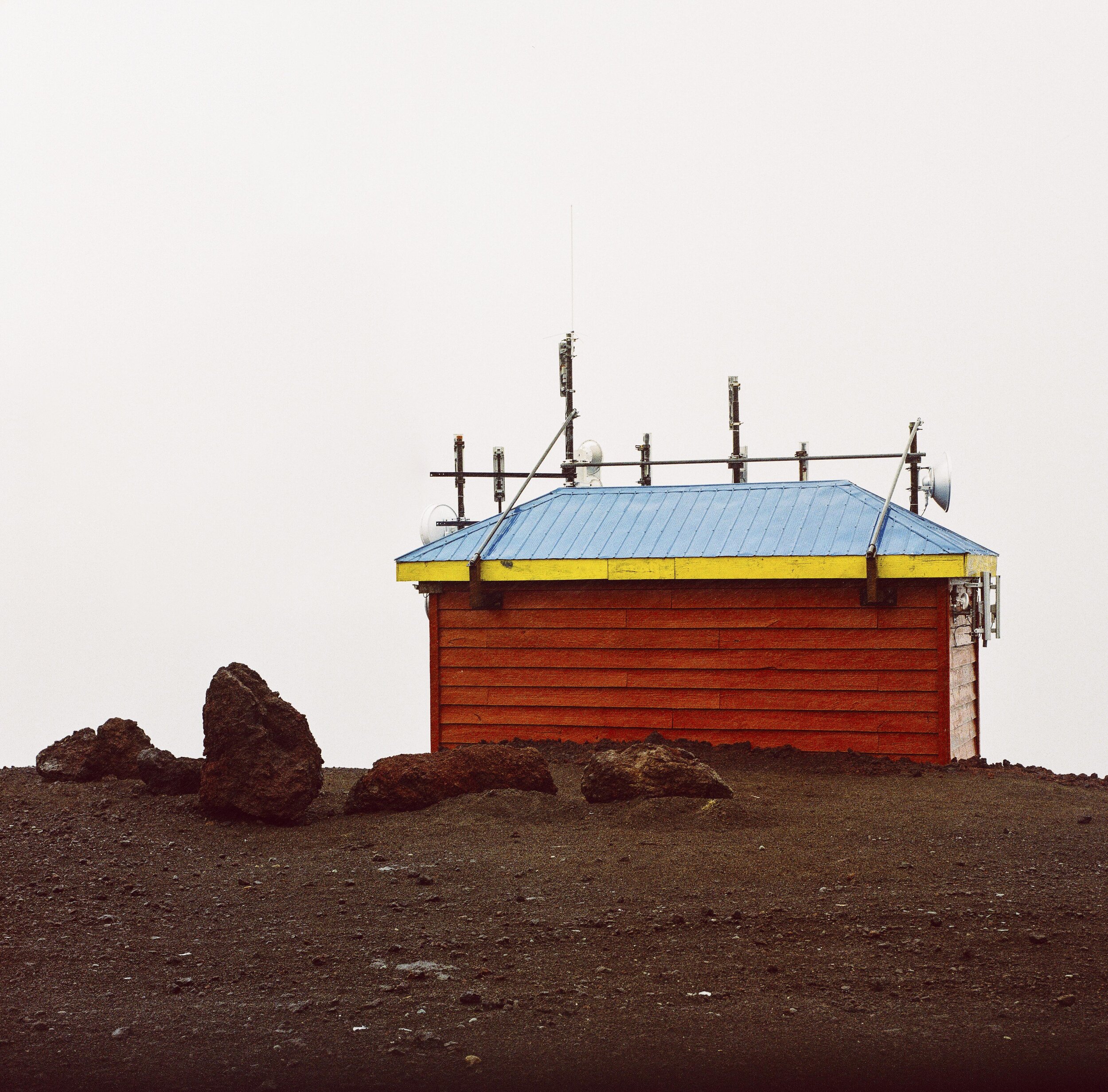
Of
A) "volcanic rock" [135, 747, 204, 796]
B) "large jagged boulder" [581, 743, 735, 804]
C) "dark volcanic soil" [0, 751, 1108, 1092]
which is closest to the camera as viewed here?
"dark volcanic soil" [0, 751, 1108, 1092]

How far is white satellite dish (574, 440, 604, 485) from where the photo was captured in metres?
13.9

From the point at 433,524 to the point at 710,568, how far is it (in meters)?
4.34

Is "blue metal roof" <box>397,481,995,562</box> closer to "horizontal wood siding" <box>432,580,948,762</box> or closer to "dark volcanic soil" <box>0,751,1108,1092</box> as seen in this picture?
"horizontal wood siding" <box>432,580,948,762</box>

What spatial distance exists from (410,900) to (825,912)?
2072 mm

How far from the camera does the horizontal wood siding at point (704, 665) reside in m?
10.9

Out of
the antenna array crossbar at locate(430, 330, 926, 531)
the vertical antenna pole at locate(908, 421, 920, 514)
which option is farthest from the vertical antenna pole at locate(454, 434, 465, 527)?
the vertical antenna pole at locate(908, 421, 920, 514)

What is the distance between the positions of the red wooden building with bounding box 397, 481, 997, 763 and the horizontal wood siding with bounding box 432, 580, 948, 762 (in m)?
0.01

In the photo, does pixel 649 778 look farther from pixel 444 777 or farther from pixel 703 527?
pixel 703 527

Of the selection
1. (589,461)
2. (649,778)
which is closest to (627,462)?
(589,461)

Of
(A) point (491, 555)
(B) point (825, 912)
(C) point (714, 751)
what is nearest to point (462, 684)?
(A) point (491, 555)

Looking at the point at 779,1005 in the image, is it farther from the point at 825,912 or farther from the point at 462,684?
the point at 462,684

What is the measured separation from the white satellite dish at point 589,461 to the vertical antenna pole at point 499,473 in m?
1.03

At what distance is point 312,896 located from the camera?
21.2 feet

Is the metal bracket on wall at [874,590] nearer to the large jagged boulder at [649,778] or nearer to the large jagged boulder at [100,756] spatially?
the large jagged boulder at [649,778]
